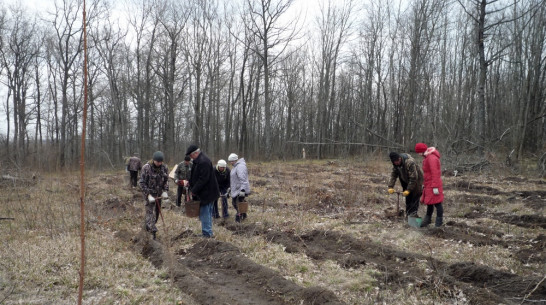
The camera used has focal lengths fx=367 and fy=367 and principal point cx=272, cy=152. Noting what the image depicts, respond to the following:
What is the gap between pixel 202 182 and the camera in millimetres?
7141

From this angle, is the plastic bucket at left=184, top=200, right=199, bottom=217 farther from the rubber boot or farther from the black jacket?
the rubber boot

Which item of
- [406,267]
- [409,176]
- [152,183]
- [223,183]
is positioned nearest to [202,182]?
[152,183]

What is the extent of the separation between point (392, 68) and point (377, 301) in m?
34.3

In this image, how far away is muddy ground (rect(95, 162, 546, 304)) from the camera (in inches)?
184

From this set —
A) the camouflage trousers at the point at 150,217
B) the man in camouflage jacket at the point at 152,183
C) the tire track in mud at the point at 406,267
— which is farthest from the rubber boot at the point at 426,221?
the camouflage trousers at the point at 150,217

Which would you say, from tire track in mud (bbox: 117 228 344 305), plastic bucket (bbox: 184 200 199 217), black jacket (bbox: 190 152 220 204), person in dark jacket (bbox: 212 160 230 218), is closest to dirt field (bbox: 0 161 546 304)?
tire track in mud (bbox: 117 228 344 305)

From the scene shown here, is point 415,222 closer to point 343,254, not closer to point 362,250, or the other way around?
point 362,250

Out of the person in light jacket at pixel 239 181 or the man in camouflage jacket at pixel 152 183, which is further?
the person in light jacket at pixel 239 181

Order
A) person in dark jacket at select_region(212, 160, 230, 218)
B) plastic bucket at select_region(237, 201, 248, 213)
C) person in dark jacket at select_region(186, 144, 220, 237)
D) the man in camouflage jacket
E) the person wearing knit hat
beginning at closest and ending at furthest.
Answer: person in dark jacket at select_region(186, 144, 220, 237), the man in camouflage jacket, the person wearing knit hat, plastic bucket at select_region(237, 201, 248, 213), person in dark jacket at select_region(212, 160, 230, 218)

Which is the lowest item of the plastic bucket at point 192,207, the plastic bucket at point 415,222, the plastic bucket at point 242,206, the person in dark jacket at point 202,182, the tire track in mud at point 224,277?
the tire track in mud at point 224,277

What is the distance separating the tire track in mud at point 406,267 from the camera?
4613 mm

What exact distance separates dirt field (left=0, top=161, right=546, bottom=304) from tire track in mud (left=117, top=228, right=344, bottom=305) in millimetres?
16

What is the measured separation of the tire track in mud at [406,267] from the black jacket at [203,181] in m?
1.30

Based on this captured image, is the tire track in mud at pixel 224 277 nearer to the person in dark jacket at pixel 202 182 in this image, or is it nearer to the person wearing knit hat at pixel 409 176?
the person in dark jacket at pixel 202 182
